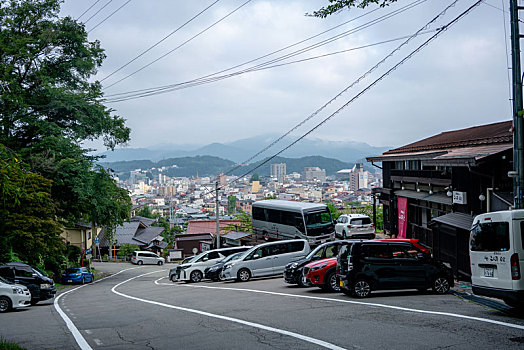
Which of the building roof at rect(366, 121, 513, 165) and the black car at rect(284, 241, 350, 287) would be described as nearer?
the building roof at rect(366, 121, 513, 165)

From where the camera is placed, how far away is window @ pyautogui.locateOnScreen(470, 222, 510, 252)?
34.0 ft

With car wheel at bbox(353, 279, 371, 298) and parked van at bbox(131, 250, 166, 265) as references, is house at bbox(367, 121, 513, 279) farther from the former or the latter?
parked van at bbox(131, 250, 166, 265)

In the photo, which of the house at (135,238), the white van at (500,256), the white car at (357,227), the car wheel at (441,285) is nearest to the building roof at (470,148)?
the car wheel at (441,285)

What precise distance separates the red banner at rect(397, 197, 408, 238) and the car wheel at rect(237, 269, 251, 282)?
11.0 meters

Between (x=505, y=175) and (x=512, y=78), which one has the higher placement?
(x=512, y=78)

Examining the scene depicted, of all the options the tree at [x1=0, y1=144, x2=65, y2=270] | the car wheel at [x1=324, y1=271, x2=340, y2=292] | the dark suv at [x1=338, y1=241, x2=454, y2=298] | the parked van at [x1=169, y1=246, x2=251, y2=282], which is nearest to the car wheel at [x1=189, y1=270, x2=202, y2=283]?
the parked van at [x1=169, y1=246, x2=251, y2=282]

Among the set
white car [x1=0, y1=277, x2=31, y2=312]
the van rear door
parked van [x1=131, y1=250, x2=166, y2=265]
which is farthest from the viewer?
A: parked van [x1=131, y1=250, x2=166, y2=265]

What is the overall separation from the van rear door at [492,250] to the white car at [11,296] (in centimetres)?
1458

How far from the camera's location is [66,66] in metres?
33.5

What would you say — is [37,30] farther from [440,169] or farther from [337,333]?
[337,333]

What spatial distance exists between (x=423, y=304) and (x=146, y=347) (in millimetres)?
6994

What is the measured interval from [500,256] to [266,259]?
45.3ft

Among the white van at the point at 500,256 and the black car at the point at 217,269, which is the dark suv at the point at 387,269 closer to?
the white van at the point at 500,256

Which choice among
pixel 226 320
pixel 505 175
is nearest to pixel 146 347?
pixel 226 320
